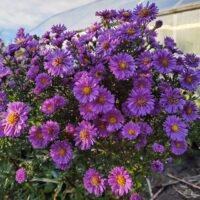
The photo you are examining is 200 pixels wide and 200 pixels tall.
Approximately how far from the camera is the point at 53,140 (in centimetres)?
161

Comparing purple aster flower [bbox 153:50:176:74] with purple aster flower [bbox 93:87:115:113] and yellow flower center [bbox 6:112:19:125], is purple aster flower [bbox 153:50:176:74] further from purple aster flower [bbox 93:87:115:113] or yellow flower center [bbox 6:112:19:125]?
yellow flower center [bbox 6:112:19:125]

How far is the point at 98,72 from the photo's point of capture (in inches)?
64.3

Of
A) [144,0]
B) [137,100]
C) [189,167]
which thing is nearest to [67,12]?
[144,0]

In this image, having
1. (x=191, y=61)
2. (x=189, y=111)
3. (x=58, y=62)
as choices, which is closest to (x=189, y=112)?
(x=189, y=111)

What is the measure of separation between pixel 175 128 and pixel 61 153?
421mm

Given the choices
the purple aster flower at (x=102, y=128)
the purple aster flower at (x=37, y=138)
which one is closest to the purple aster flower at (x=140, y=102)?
the purple aster flower at (x=102, y=128)

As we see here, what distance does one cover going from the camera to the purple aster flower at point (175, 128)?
1.61 m

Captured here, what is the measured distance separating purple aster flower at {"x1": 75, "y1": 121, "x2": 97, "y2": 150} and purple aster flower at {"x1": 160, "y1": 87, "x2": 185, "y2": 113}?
285 mm

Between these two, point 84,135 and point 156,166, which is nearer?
point 84,135

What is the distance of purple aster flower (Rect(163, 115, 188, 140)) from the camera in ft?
5.29

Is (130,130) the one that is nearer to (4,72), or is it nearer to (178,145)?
(178,145)

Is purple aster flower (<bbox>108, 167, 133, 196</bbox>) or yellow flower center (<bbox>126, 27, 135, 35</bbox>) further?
yellow flower center (<bbox>126, 27, 135, 35</bbox>)

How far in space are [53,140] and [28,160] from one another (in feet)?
1.30

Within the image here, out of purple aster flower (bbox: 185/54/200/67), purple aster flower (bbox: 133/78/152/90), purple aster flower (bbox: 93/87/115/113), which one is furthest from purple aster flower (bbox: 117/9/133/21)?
purple aster flower (bbox: 93/87/115/113)
